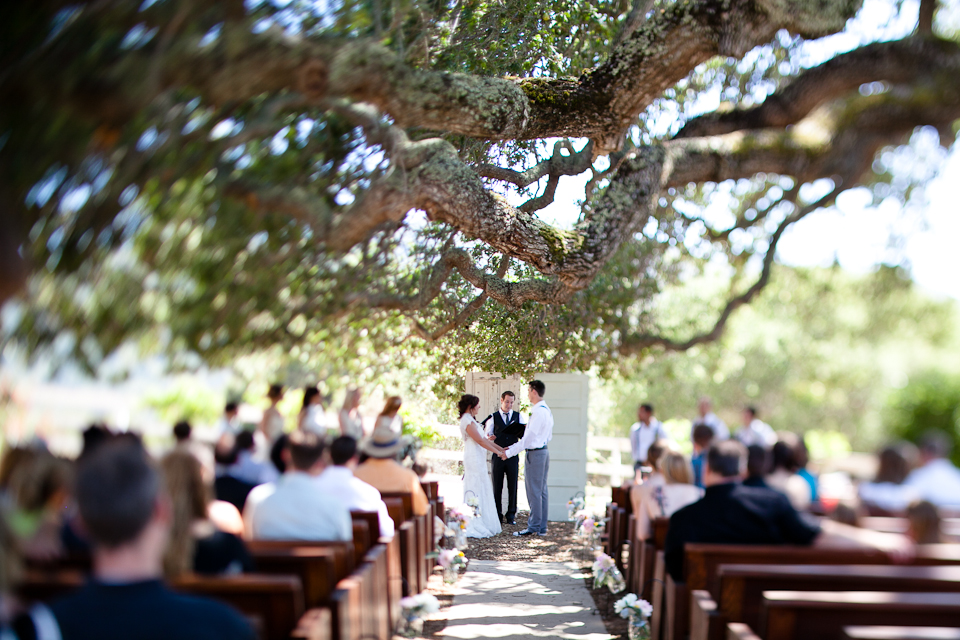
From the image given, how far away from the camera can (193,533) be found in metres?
2.91

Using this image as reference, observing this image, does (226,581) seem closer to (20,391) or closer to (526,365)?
(20,391)

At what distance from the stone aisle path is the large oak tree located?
2.35m

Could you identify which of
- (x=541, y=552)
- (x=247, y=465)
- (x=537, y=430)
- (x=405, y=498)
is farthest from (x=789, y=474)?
(x=537, y=430)

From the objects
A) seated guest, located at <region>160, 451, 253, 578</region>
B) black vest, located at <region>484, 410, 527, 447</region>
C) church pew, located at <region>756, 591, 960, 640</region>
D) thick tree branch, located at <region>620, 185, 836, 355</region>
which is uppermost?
thick tree branch, located at <region>620, 185, 836, 355</region>

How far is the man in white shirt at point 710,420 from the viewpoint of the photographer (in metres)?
4.18

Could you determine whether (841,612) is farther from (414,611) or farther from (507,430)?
(507,430)

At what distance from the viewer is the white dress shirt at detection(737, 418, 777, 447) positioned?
3.78 metres

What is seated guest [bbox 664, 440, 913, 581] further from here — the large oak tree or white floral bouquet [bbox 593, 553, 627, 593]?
white floral bouquet [bbox 593, 553, 627, 593]

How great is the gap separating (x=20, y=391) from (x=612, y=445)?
25.8ft

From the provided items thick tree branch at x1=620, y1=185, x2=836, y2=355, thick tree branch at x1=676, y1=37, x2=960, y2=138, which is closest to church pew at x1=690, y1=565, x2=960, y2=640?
thick tree branch at x1=620, y1=185, x2=836, y2=355

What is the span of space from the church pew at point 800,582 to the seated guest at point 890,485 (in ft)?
0.90

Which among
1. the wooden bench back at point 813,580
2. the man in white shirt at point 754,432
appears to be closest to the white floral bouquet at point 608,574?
the man in white shirt at point 754,432

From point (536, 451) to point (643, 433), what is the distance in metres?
3.74

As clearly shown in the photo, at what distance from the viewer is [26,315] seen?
2373 mm
